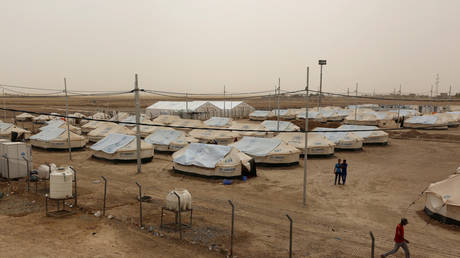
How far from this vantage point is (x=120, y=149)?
86.5ft

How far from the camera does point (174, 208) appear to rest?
1315 centimetres

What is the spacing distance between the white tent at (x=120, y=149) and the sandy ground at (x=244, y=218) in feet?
6.14

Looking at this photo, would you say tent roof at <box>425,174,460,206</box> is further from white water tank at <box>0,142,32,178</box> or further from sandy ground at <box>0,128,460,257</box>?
white water tank at <box>0,142,32,178</box>

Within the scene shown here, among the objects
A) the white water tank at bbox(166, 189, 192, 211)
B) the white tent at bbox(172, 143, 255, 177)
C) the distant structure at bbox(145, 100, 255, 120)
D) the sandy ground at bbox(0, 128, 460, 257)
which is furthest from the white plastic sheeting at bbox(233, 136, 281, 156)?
the distant structure at bbox(145, 100, 255, 120)

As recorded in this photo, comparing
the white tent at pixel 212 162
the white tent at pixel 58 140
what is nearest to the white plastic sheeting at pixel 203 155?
the white tent at pixel 212 162

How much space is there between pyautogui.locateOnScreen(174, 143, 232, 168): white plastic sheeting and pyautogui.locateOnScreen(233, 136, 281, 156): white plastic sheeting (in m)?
4.14

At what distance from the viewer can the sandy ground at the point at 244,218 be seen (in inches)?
454

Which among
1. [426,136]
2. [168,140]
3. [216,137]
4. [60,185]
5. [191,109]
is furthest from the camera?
[191,109]

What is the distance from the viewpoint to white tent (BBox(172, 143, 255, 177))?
21500 millimetres

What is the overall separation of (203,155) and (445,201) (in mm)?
13656

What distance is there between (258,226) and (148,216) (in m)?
4.76

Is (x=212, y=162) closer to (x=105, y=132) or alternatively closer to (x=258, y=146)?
(x=258, y=146)

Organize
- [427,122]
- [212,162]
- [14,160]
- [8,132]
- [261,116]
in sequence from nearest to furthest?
1. [14,160]
2. [212,162]
3. [8,132]
4. [427,122]
5. [261,116]

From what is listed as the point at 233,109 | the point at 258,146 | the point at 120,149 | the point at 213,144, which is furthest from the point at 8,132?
the point at 233,109
